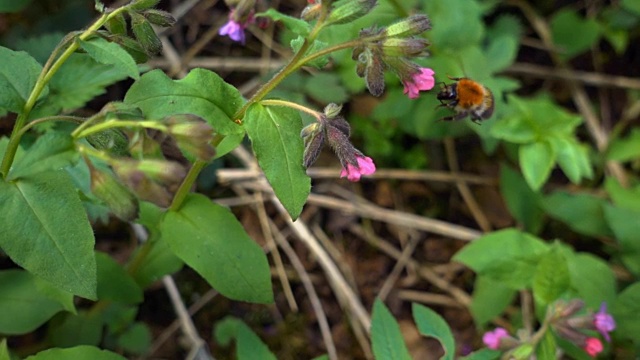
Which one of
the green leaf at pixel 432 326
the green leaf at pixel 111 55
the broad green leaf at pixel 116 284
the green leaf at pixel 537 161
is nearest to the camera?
the green leaf at pixel 111 55

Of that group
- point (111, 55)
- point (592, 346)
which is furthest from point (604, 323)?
point (111, 55)

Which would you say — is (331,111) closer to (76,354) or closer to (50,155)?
(50,155)

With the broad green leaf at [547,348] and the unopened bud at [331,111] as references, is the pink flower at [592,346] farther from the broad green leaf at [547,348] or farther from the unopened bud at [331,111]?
the unopened bud at [331,111]

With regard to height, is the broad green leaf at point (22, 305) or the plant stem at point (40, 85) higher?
the plant stem at point (40, 85)

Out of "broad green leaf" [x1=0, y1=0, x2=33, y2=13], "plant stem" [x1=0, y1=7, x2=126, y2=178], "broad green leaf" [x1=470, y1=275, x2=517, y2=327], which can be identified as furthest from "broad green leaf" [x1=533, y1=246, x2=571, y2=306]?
"broad green leaf" [x1=0, y1=0, x2=33, y2=13]

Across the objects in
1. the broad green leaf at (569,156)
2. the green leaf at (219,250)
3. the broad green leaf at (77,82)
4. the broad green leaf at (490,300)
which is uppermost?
the broad green leaf at (77,82)

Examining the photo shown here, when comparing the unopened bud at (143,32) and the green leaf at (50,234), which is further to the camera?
the unopened bud at (143,32)

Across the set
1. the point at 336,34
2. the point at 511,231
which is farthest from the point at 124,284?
the point at 511,231

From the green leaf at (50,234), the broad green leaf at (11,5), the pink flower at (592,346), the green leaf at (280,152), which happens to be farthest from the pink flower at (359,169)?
the broad green leaf at (11,5)
